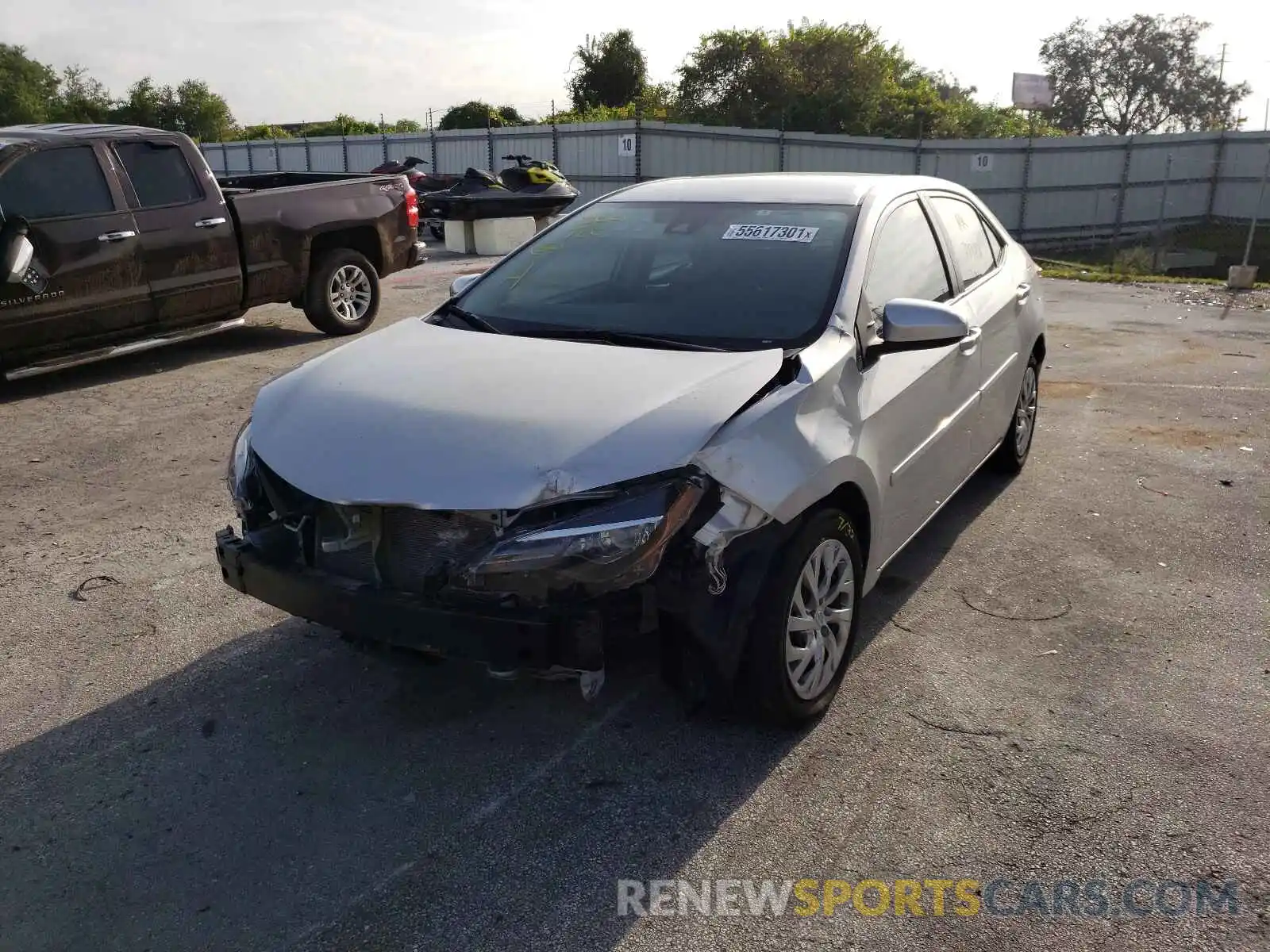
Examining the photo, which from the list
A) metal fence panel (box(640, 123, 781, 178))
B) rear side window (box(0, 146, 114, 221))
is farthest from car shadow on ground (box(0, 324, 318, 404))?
metal fence panel (box(640, 123, 781, 178))

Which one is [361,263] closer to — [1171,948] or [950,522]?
[950,522]

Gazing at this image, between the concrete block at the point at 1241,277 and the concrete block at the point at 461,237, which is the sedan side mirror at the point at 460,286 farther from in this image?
the concrete block at the point at 1241,277

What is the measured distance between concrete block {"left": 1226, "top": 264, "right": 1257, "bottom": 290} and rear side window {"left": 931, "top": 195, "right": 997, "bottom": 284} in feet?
39.8

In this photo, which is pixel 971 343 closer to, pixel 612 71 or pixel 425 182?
pixel 425 182

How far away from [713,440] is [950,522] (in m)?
2.79

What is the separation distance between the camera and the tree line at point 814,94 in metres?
38.2

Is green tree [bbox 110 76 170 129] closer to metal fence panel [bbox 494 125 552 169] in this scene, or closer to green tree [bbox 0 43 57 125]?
green tree [bbox 0 43 57 125]

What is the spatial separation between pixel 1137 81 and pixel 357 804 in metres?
64.7

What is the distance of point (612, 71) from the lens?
4834 cm

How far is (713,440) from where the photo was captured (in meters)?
3.04

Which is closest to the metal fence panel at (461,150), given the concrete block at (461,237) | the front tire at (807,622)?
the concrete block at (461,237)

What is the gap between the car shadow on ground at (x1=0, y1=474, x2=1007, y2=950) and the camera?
2.67m

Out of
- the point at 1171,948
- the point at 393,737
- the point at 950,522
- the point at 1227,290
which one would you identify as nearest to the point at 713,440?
the point at 393,737

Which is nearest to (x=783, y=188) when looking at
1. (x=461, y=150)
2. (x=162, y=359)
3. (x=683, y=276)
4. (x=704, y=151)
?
(x=683, y=276)
